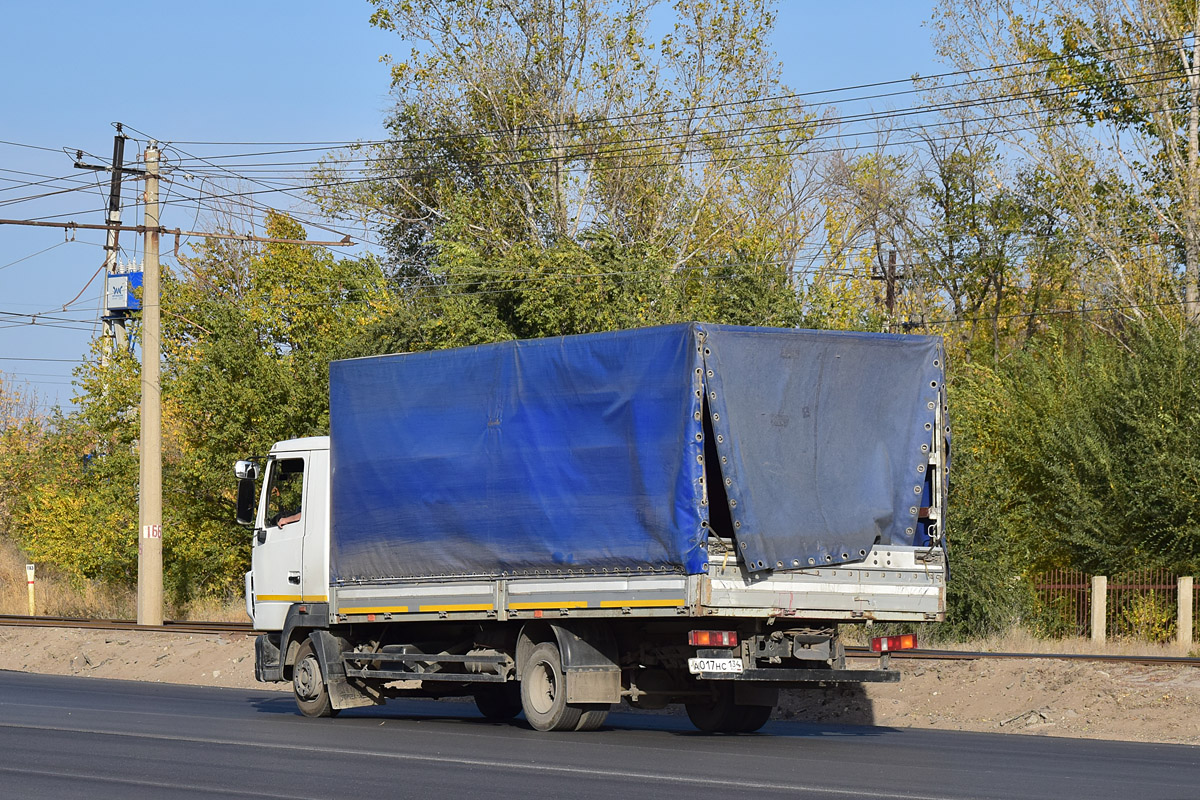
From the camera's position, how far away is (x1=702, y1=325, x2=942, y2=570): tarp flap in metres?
13.4

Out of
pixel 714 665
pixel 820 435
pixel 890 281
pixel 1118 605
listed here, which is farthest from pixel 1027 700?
pixel 890 281

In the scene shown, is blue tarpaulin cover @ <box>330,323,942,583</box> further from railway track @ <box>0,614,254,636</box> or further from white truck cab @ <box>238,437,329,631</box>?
railway track @ <box>0,614,254,636</box>

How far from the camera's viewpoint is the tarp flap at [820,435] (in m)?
13.4

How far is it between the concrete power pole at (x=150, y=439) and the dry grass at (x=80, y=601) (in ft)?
10.0

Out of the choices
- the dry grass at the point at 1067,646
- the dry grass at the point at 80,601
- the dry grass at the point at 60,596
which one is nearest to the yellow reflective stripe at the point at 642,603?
the dry grass at the point at 1067,646

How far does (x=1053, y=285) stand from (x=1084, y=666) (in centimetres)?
4022

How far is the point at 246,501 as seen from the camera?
1731 cm

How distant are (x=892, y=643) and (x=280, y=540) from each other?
683 cm

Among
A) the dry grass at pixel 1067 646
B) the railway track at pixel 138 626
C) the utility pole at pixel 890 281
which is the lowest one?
the railway track at pixel 138 626

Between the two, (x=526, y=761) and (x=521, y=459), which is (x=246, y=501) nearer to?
(x=521, y=459)

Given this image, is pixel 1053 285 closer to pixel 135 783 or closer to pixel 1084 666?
pixel 1084 666

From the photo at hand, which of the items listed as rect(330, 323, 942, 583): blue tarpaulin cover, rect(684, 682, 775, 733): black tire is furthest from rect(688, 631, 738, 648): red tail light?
rect(684, 682, 775, 733): black tire

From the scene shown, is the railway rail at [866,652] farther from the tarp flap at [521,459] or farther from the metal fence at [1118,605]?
the metal fence at [1118,605]

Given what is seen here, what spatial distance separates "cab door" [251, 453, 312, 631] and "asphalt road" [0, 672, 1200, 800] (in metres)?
1.24
